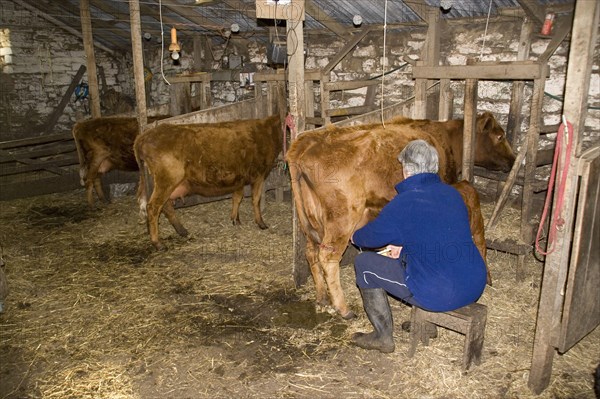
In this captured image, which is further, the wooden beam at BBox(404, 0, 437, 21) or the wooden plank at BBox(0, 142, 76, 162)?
the wooden plank at BBox(0, 142, 76, 162)

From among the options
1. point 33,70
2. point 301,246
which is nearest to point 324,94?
point 301,246

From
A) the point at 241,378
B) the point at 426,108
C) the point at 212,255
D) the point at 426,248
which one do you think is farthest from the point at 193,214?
the point at 426,248

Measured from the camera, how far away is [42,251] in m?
6.58

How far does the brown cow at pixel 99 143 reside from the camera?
28.7 ft

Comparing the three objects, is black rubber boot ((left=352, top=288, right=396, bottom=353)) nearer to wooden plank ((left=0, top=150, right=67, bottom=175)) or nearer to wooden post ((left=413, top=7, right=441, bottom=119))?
wooden post ((left=413, top=7, right=441, bottom=119))

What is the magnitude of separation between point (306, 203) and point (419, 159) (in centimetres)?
144

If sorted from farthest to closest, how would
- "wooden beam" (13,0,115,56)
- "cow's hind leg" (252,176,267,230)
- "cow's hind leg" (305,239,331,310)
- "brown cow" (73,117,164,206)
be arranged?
"wooden beam" (13,0,115,56)
"brown cow" (73,117,164,206)
"cow's hind leg" (252,176,267,230)
"cow's hind leg" (305,239,331,310)

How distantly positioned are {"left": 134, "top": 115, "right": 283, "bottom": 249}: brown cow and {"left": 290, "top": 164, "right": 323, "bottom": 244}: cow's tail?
2.50 m

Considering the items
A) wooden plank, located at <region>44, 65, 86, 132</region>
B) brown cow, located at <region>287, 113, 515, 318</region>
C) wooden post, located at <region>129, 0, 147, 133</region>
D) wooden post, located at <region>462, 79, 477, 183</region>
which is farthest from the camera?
wooden plank, located at <region>44, 65, 86, 132</region>

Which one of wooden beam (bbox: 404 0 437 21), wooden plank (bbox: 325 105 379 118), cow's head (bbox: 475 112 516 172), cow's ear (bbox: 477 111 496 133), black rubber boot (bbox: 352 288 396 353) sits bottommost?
black rubber boot (bbox: 352 288 396 353)

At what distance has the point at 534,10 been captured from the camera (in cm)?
617

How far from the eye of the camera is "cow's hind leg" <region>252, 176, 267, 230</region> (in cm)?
743

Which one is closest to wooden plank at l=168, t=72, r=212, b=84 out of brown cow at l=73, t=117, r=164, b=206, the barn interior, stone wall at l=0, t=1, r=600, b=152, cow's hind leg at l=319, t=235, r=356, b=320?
the barn interior

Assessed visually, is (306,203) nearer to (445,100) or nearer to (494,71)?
(494,71)
